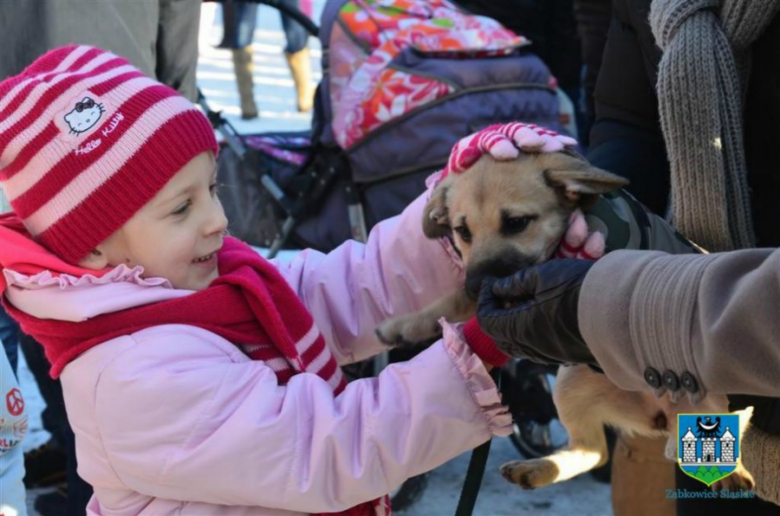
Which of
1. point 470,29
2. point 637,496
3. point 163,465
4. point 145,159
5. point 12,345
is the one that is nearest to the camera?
point 163,465

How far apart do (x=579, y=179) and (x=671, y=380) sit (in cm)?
76

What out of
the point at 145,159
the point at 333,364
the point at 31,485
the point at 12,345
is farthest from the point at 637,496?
the point at 31,485

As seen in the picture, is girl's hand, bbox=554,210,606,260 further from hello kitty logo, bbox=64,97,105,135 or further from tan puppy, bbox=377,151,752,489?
hello kitty logo, bbox=64,97,105,135

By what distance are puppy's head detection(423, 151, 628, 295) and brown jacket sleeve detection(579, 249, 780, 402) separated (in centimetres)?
66

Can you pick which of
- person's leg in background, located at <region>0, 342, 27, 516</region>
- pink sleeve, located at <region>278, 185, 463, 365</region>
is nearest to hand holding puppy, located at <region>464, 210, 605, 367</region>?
pink sleeve, located at <region>278, 185, 463, 365</region>

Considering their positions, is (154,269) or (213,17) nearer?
(154,269)

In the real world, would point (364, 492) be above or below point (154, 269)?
below

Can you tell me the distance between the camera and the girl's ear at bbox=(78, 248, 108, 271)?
1764mm

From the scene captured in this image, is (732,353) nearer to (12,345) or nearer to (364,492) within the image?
(364,492)

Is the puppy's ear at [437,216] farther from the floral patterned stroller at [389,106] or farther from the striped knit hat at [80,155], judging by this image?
the floral patterned stroller at [389,106]

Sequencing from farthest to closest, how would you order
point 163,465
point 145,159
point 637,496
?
point 637,496 → point 145,159 → point 163,465

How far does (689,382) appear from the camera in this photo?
1.32 meters

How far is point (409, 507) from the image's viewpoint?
3516mm

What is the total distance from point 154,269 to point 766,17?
3.71 ft
